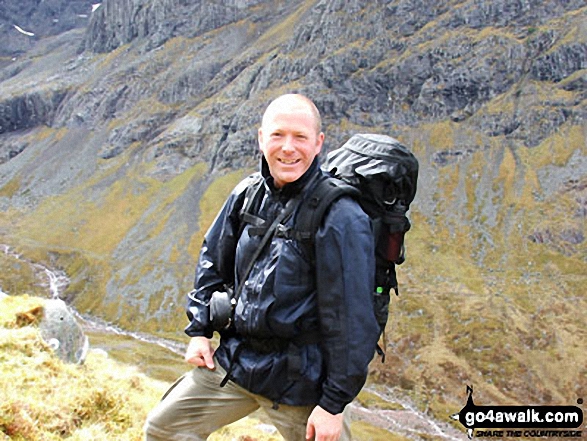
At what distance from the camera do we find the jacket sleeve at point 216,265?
5.70 m

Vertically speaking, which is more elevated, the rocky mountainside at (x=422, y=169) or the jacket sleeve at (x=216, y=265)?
the jacket sleeve at (x=216, y=265)

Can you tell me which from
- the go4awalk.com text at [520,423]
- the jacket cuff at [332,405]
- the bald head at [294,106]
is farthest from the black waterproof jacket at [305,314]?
the go4awalk.com text at [520,423]

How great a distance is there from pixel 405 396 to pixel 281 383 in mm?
77999

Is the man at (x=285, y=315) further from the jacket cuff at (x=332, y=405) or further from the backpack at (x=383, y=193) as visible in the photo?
the backpack at (x=383, y=193)

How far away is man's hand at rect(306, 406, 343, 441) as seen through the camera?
479 centimetres

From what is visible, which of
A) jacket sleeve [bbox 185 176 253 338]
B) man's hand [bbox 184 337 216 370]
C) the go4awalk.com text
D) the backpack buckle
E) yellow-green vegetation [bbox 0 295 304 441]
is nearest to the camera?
the backpack buckle

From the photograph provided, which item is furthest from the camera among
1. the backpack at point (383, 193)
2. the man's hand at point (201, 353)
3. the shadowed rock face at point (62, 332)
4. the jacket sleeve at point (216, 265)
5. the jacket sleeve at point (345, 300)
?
the shadowed rock face at point (62, 332)

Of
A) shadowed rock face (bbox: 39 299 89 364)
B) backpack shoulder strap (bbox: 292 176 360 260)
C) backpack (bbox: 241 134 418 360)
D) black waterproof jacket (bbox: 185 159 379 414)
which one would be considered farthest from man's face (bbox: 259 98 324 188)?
shadowed rock face (bbox: 39 299 89 364)

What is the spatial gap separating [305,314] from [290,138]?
181cm

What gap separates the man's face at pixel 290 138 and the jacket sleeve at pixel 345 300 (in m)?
0.65

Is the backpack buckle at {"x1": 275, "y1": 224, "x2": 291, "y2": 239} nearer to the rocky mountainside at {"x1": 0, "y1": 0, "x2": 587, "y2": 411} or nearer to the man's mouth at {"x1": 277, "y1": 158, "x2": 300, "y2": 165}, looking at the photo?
the man's mouth at {"x1": 277, "y1": 158, "x2": 300, "y2": 165}

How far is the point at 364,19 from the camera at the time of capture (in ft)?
498

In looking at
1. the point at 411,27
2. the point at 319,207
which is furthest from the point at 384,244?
the point at 411,27

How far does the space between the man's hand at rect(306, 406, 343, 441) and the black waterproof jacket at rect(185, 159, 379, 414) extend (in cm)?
8
